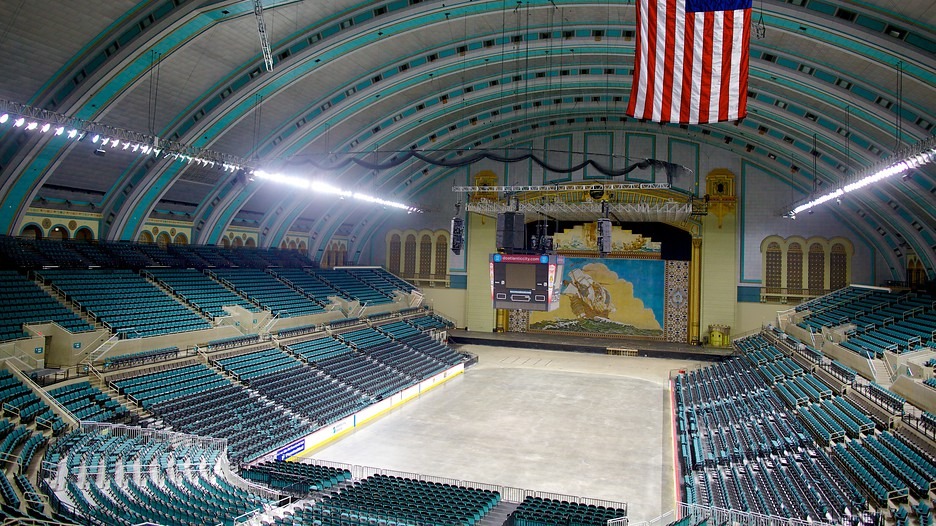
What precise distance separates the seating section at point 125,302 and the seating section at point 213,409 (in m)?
2.13

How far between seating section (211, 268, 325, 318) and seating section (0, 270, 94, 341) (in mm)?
9949

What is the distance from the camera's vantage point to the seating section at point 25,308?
65.2ft

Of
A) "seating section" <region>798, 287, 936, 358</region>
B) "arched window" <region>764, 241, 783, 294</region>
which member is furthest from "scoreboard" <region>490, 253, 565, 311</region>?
"arched window" <region>764, 241, 783, 294</region>

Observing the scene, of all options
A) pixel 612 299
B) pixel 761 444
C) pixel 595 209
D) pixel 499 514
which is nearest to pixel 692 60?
pixel 499 514

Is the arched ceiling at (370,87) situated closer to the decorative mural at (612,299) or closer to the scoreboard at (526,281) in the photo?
the scoreboard at (526,281)

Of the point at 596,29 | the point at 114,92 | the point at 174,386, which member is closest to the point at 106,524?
the point at 174,386

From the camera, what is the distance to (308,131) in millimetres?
29844

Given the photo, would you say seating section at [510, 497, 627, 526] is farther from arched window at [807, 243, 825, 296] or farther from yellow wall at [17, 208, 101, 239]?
arched window at [807, 243, 825, 296]

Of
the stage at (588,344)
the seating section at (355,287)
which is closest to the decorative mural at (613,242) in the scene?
the stage at (588,344)

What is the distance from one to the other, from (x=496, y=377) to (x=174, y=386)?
18.2m

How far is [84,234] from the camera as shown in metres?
27.8

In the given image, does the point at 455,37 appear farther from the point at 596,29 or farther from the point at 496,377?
the point at 496,377

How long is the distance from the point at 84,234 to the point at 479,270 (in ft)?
91.2

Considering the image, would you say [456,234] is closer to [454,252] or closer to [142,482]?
[454,252]
